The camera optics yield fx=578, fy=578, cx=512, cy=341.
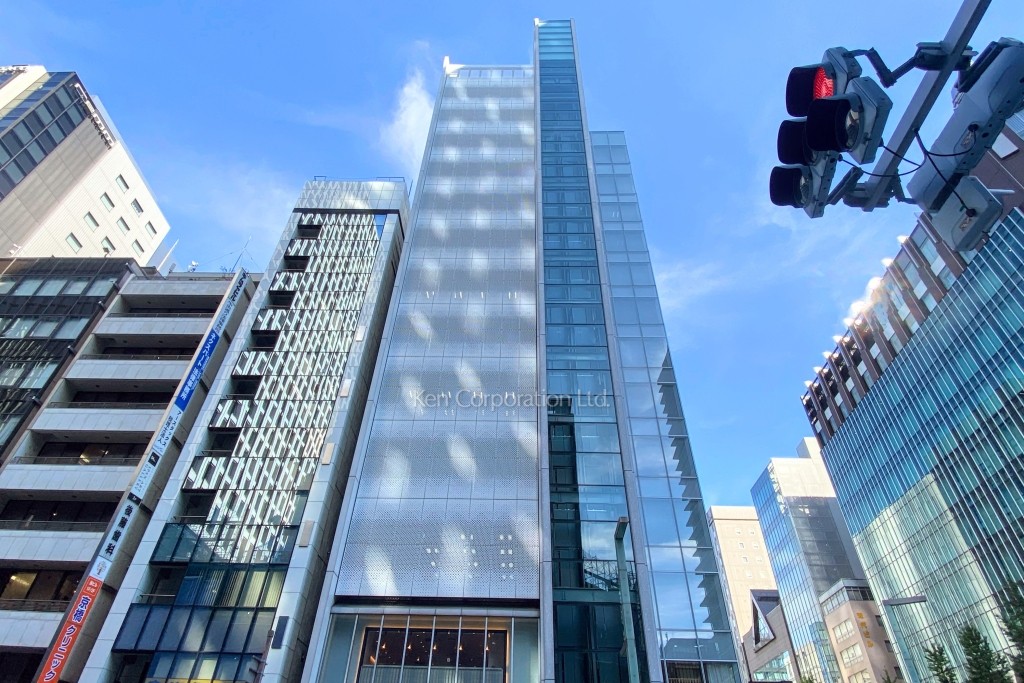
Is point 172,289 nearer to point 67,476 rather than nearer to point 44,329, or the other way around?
point 44,329

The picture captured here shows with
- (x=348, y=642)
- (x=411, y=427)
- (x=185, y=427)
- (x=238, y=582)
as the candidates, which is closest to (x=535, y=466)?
(x=411, y=427)

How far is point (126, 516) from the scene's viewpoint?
33.8 meters

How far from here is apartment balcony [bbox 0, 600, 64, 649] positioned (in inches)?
1163

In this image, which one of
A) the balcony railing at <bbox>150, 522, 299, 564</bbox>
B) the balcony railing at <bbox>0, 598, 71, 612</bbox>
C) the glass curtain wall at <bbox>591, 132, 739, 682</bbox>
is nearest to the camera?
the glass curtain wall at <bbox>591, 132, 739, 682</bbox>

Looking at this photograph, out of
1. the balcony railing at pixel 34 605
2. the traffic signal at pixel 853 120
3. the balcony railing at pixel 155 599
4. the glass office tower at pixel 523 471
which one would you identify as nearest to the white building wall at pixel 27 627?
the balcony railing at pixel 34 605

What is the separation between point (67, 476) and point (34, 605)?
771cm

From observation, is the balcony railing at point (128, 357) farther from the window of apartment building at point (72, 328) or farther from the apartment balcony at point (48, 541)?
the apartment balcony at point (48, 541)

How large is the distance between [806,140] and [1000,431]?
66.7 metres

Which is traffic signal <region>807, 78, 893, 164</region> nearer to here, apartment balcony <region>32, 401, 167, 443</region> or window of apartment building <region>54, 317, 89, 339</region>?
apartment balcony <region>32, 401, 167, 443</region>

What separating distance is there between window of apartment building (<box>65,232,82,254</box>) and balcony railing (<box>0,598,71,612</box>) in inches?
1590

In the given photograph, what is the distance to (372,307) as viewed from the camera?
43.1m

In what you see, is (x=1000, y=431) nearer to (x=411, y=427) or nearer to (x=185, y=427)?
(x=411, y=427)

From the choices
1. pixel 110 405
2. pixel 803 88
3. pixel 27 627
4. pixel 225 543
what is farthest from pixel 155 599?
pixel 803 88

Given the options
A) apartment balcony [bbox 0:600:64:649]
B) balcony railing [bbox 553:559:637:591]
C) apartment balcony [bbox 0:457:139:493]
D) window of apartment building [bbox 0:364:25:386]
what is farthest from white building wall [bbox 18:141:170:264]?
balcony railing [bbox 553:559:637:591]
